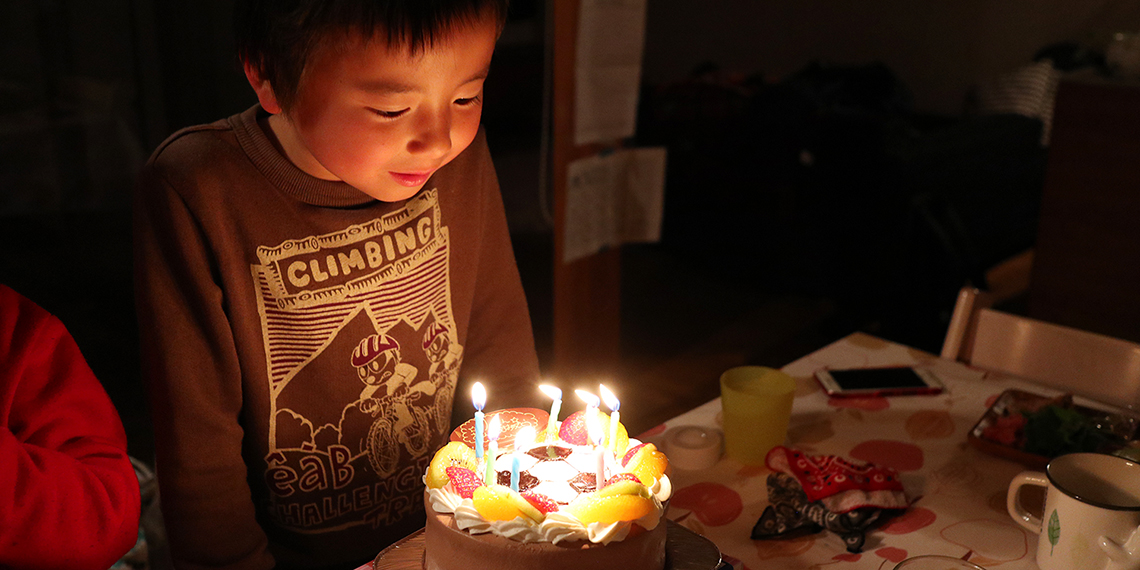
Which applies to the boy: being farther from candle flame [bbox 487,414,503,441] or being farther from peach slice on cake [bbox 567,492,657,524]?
peach slice on cake [bbox 567,492,657,524]

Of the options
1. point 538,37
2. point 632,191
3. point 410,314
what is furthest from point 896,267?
point 410,314

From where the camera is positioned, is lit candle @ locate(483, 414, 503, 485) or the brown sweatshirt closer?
lit candle @ locate(483, 414, 503, 485)

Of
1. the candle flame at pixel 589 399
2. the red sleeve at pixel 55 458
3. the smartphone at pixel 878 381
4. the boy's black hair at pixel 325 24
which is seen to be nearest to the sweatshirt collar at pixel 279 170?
the boy's black hair at pixel 325 24

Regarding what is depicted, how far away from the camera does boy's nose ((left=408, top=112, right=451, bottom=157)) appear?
87 cm

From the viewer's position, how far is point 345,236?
1.03 meters

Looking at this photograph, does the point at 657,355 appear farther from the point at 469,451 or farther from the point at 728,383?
the point at 469,451

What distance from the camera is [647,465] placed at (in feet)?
2.71

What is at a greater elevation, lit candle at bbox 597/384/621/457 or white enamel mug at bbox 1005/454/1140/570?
lit candle at bbox 597/384/621/457

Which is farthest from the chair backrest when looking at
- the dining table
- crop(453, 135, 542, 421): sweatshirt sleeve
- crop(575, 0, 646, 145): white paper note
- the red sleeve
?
the red sleeve

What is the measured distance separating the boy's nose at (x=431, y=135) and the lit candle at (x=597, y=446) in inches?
12.3

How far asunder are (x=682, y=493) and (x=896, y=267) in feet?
8.50

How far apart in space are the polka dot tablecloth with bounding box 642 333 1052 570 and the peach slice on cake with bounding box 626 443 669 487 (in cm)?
14

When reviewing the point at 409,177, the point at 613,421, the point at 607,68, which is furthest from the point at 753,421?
the point at 607,68

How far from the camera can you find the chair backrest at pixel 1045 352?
1.35 meters
